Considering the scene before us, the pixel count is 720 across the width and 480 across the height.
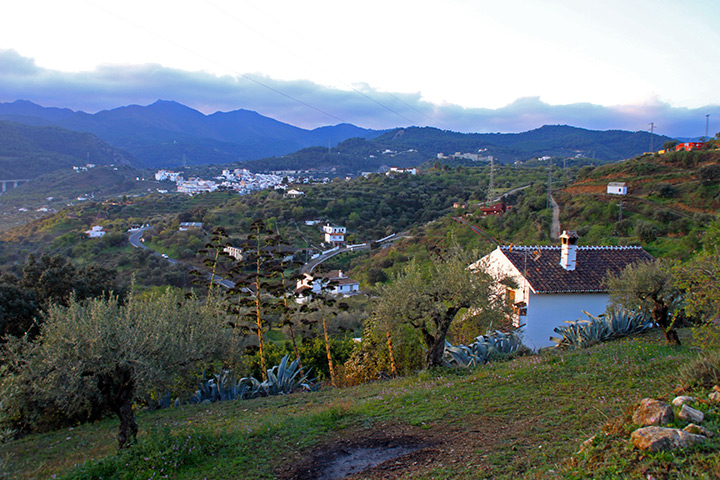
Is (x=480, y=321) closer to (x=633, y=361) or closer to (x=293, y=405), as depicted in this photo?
(x=633, y=361)

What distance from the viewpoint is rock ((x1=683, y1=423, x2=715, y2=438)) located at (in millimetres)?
4109

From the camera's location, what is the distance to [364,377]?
12820mm

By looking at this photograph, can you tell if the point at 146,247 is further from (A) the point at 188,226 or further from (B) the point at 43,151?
(B) the point at 43,151

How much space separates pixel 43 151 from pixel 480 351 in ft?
486

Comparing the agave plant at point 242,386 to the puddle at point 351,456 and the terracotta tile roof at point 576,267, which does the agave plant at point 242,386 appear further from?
the terracotta tile roof at point 576,267

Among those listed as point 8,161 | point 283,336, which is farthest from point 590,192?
point 8,161

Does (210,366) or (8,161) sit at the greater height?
(8,161)

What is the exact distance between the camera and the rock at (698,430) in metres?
4.11

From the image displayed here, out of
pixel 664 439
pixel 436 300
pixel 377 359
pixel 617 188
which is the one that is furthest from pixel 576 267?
pixel 617 188

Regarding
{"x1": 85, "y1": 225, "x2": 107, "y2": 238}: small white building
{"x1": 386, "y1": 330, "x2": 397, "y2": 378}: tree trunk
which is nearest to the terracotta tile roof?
{"x1": 386, "y1": 330, "x2": 397, "y2": 378}: tree trunk

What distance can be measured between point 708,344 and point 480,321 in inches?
250

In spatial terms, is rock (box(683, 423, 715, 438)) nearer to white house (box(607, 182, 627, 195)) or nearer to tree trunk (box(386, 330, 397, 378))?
tree trunk (box(386, 330, 397, 378))

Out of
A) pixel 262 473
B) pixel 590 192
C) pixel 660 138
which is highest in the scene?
pixel 660 138

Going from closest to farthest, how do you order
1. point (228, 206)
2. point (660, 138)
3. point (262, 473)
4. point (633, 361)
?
1. point (262, 473)
2. point (633, 361)
3. point (228, 206)
4. point (660, 138)
